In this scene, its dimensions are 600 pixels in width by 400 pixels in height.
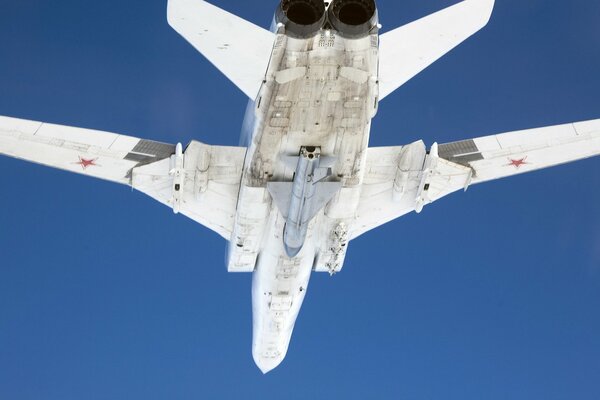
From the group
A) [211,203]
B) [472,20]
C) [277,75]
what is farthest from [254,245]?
[472,20]

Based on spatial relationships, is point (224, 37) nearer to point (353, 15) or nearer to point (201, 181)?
point (353, 15)

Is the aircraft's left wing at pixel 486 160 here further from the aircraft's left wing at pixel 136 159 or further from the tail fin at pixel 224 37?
the tail fin at pixel 224 37

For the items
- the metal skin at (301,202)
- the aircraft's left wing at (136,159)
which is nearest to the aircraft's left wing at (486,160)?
the metal skin at (301,202)

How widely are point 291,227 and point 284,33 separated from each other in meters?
8.43

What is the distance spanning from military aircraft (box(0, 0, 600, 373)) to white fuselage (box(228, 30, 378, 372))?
41 millimetres

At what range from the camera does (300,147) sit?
2617 centimetres

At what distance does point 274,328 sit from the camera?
3572 centimetres

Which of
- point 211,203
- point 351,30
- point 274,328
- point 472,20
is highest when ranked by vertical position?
point 472,20

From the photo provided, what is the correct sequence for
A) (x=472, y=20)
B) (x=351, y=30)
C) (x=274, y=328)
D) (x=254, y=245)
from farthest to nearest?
(x=274, y=328), (x=254, y=245), (x=472, y=20), (x=351, y=30)

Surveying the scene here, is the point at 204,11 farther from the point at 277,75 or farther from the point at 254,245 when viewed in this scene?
the point at 254,245

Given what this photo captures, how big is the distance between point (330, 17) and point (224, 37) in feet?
10.3

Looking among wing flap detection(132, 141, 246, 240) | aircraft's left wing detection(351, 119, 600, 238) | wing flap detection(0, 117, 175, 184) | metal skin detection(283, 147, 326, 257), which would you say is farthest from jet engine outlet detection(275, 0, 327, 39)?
wing flap detection(0, 117, 175, 184)

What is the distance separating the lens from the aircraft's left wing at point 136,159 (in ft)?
95.3

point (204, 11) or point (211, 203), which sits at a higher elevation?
point (204, 11)
